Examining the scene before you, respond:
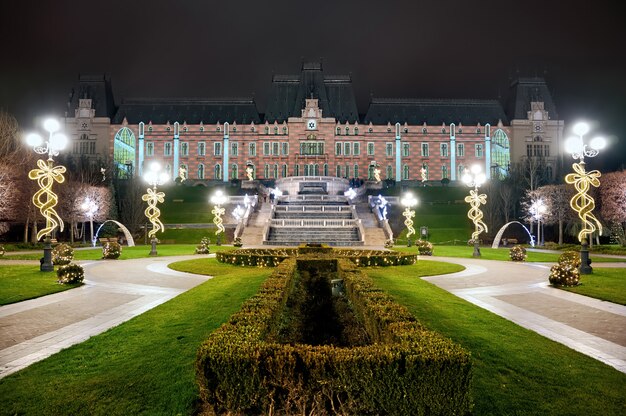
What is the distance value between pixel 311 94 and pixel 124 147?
37.3 meters

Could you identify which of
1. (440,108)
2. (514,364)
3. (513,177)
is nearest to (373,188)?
(513,177)

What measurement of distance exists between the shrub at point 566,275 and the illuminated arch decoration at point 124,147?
7771 centimetres

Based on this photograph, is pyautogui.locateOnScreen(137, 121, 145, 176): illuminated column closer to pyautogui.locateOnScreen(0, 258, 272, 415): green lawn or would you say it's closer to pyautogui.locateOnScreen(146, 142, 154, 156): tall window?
pyautogui.locateOnScreen(146, 142, 154, 156): tall window

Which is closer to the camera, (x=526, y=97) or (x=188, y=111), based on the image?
(x=526, y=97)

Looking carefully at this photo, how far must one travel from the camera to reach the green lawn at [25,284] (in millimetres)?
12273

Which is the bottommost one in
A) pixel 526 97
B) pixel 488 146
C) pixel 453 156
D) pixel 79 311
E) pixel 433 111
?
pixel 79 311

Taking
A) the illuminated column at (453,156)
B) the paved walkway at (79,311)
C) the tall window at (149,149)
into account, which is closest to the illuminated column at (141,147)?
the tall window at (149,149)

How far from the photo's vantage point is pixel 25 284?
562 inches

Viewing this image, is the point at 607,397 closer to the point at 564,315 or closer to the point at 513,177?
the point at 564,315

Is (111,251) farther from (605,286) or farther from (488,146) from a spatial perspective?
(488,146)

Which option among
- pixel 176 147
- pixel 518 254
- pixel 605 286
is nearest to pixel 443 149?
pixel 176 147

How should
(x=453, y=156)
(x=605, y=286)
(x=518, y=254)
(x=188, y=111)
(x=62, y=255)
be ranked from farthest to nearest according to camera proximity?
(x=188, y=111), (x=453, y=156), (x=518, y=254), (x=62, y=255), (x=605, y=286)

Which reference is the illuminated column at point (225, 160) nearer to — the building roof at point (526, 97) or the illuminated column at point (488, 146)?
the illuminated column at point (488, 146)

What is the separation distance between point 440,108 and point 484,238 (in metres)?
46.8
